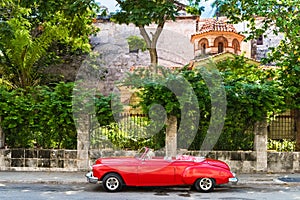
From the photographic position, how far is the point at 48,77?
22.8m

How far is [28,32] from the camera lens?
17.2 m

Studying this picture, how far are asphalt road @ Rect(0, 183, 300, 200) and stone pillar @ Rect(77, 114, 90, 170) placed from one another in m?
2.01

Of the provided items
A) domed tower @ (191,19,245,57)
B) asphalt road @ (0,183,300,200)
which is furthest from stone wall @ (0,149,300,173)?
domed tower @ (191,19,245,57)

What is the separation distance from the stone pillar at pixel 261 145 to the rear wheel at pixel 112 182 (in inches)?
210

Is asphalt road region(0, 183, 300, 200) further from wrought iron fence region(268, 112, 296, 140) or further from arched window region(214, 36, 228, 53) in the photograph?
arched window region(214, 36, 228, 53)

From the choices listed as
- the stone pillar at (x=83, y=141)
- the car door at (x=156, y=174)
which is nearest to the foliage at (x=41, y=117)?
the stone pillar at (x=83, y=141)

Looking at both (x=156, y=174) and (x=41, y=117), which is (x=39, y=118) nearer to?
(x=41, y=117)

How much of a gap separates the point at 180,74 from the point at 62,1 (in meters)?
5.11

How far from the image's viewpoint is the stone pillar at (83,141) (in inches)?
515

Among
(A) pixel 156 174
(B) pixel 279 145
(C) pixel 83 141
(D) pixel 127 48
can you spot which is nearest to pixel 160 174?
(A) pixel 156 174

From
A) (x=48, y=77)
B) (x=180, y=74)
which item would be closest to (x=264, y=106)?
(x=180, y=74)

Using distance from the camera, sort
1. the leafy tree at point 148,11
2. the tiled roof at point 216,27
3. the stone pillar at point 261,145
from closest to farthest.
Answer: the leafy tree at point 148,11
the stone pillar at point 261,145
the tiled roof at point 216,27

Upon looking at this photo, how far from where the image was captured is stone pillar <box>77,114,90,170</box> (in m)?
13.1

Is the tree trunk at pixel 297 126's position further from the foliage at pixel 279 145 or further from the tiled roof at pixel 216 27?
the tiled roof at pixel 216 27
